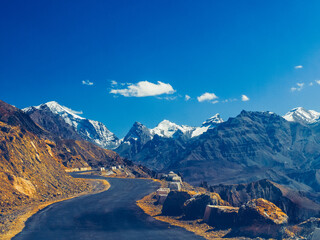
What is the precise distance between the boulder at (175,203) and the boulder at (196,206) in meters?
1.79

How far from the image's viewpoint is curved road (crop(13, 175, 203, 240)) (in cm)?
2450

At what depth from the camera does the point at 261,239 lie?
73.7 ft

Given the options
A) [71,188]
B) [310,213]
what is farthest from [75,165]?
[310,213]

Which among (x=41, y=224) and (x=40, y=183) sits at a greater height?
(x=40, y=183)

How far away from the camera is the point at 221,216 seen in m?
26.9

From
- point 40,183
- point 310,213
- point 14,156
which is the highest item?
point 14,156

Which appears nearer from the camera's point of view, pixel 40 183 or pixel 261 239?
pixel 261 239

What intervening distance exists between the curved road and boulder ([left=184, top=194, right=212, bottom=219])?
315cm

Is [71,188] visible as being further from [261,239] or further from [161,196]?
[261,239]

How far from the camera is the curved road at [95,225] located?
24.5 meters

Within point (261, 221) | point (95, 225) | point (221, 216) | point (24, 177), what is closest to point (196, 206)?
point (221, 216)

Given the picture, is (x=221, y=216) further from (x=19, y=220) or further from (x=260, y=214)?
(x=19, y=220)

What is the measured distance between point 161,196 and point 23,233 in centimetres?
2052

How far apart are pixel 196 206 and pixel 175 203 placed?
3658 mm
